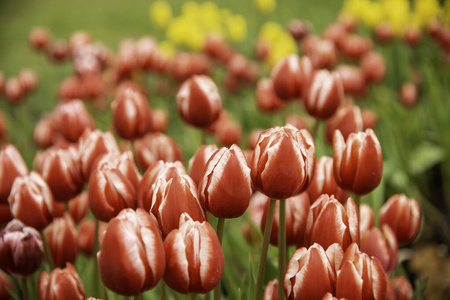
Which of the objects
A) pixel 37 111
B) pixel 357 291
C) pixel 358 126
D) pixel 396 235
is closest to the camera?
pixel 357 291

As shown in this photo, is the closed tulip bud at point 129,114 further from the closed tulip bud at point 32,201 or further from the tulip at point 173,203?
the tulip at point 173,203

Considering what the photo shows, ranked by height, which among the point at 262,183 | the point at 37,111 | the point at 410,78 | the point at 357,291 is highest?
the point at 262,183

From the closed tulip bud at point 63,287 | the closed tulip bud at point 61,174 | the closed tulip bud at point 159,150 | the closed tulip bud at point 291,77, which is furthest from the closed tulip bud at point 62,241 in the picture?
the closed tulip bud at point 291,77

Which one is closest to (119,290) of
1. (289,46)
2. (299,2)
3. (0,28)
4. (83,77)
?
(83,77)

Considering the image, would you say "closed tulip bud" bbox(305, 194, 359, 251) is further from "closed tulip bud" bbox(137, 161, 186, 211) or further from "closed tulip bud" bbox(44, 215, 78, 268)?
"closed tulip bud" bbox(44, 215, 78, 268)

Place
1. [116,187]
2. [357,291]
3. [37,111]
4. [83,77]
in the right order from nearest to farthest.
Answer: [357,291]
[116,187]
[83,77]
[37,111]

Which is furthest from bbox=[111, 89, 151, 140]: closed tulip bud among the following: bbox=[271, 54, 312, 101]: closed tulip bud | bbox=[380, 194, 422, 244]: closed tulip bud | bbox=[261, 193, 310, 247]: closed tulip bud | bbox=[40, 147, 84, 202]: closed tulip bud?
bbox=[380, 194, 422, 244]: closed tulip bud

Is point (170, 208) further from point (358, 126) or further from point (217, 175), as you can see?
point (358, 126)

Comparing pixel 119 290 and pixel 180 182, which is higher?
pixel 180 182
